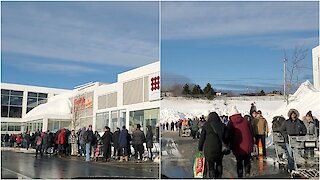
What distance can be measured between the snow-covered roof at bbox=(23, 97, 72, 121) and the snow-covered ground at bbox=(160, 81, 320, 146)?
9344mm

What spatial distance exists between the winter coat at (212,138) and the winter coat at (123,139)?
508 cm

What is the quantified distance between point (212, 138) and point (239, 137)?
19.5 inches

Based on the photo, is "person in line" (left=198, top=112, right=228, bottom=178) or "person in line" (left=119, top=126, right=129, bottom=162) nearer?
"person in line" (left=198, top=112, right=228, bottom=178)

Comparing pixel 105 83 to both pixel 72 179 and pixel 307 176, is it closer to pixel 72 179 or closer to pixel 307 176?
pixel 72 179

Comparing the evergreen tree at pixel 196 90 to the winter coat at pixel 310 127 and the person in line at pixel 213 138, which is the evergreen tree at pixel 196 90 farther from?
the person in line at pixel 213 138

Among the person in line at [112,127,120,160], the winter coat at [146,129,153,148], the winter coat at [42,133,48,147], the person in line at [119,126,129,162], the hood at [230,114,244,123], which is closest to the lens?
the hood at [230,114,244,123]

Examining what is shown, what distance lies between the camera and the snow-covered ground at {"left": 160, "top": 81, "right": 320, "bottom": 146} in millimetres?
7809

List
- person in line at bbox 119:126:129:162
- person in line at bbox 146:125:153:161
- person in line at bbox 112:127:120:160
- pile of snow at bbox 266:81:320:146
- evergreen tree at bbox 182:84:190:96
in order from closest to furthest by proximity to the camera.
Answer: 1. evergreen tree at bbox 182:84:190:96
2. pile of snow at bbox 266:81:320:146
3. person in line at bbox 146:125:153:161
4. person in line at bbox 119:126:129:162
5. person in line at bbox 112:127:120:160

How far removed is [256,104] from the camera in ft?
26.8

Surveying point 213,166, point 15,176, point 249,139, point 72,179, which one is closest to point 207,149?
point 213,166

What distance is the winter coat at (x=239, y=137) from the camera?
5402 mm

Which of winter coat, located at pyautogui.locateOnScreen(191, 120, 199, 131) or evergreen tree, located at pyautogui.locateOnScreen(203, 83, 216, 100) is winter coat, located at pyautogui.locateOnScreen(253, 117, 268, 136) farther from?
winter coat, located at pyautogui.locateOnScreen(191, 120, 199, 131)

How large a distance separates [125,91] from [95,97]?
10.5ft

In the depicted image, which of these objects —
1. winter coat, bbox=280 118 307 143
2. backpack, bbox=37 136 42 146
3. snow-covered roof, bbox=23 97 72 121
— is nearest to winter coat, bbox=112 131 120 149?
backpack, bbox=37 136 42 146
